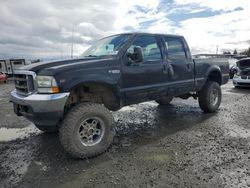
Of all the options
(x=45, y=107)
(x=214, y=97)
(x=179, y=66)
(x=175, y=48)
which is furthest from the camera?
(x=214, y=97)

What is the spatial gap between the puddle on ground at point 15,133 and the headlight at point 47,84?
205 cm

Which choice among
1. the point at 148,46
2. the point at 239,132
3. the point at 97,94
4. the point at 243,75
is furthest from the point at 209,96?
the point at 243,75

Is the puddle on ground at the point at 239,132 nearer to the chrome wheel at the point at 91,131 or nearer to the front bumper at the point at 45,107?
the chrome wheel at the point at 91,131

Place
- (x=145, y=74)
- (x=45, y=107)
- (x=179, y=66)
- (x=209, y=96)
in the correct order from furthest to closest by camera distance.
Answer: (x=209, y=96)
(x=179, y=66)
(x=145, y=74)
(x=45, y=107)

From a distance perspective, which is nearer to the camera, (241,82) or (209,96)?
(209,96)

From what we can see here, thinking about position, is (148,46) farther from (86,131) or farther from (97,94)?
(86,131)

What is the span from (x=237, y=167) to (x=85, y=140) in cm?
239

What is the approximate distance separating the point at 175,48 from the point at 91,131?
3.03m

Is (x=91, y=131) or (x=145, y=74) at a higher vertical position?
(x=145, y=74)

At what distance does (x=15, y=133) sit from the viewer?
6.10m

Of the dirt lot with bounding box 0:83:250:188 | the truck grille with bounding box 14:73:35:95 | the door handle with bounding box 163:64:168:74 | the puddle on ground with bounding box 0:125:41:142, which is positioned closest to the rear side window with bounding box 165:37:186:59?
the door handle with bounding box 163:64:168:74

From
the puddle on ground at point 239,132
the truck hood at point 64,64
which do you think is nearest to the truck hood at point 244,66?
the puddle on ground at point 239,132

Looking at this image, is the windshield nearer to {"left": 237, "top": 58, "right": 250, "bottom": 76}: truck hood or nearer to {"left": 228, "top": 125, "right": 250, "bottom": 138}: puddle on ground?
{"left": 228, "top": 125, "right": 250, "bottom": 138}: puddle on ground

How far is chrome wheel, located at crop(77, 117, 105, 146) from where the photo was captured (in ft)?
14.9
